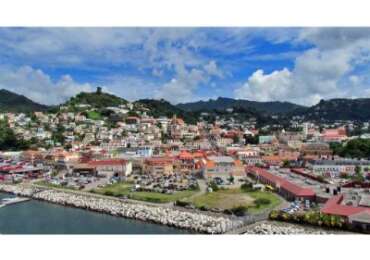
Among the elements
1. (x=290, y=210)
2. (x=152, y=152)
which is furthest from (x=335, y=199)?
(x=152, y=152)

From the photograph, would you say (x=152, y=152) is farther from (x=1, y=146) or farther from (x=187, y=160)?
(x=1, y=146)

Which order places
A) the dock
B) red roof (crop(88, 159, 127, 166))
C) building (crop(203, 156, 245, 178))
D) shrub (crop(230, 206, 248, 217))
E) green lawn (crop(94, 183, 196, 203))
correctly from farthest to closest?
red roof (crop(88, 159, 127, 166)) → building (crop(203, 156, 245, 178)) → the dock → green lawn (crop(94, 183, 196, 203)) → shrub (crop(230, 206, 248, 217))

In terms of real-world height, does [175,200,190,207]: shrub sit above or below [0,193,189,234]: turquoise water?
above

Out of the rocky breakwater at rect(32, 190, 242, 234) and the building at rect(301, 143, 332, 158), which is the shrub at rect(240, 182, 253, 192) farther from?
the building at rect(301, 143, 332, 158)

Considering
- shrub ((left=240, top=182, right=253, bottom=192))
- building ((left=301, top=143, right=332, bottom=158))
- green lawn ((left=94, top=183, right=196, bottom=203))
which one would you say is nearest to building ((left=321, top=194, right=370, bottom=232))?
shrub ((left=240, top=182, right=253, bottom=192))

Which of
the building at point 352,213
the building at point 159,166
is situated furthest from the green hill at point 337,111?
the building at point 352,213

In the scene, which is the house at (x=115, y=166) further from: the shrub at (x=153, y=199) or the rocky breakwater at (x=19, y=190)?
the shrub at (x=153, y=199)
